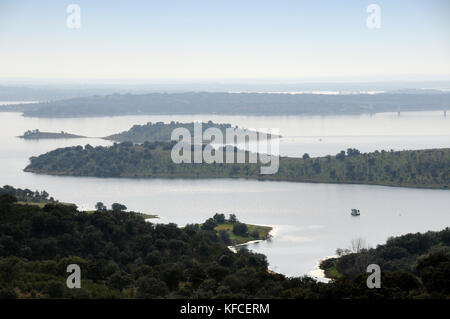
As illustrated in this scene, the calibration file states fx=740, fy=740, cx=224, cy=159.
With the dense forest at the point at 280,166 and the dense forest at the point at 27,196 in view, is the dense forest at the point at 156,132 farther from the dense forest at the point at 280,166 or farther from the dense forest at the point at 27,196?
the dense forest at the point at 27,196

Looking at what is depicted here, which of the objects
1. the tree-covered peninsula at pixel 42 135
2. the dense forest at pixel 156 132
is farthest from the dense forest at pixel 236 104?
the dense forest at pixel 156 132

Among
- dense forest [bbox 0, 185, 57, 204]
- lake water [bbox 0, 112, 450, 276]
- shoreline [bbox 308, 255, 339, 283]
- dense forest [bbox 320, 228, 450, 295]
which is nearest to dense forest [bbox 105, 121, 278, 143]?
lake water [bbox 0, 112, 450, 276]

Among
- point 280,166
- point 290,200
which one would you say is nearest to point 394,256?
point 290,200

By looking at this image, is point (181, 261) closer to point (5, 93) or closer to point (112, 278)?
point (112, 278)

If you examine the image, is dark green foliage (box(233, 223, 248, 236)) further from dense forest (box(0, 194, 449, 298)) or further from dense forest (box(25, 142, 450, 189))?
dense forest (box(25, 142, 450, 189))

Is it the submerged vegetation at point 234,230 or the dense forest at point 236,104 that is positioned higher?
the dense forest at point 236,104
